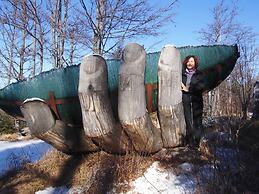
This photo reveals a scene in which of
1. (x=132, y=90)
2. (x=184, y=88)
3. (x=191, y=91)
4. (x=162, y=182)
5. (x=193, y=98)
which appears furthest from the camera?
(x=193, y=98)

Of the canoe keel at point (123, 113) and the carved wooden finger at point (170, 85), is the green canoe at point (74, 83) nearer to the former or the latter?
the canoe keel at point (123, 113)

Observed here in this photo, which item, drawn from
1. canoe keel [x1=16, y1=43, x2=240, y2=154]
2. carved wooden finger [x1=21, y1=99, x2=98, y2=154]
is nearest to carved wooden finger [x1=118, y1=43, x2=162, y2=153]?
canoe keel [x1=16, y1=43, x2=240, y2=154]

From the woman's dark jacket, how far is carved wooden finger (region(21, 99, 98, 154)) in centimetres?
145

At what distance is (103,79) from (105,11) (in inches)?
167

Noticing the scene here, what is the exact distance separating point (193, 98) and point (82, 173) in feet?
6.42

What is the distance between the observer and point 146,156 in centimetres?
503

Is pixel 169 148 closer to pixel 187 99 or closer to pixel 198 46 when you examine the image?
pixel 187 99

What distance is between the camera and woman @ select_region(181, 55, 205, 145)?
5.01 metres

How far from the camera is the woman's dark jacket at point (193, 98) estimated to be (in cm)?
504

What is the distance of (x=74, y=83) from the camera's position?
5.14 m

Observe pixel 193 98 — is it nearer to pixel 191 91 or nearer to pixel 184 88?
pixel 191 91

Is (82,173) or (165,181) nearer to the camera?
(165,181)

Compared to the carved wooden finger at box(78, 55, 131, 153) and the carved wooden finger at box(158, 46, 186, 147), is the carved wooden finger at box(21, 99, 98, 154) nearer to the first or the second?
the carved wooden finger at box(78, 55, 131, 153)

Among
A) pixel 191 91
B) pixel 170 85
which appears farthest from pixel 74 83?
pixel 191 91
